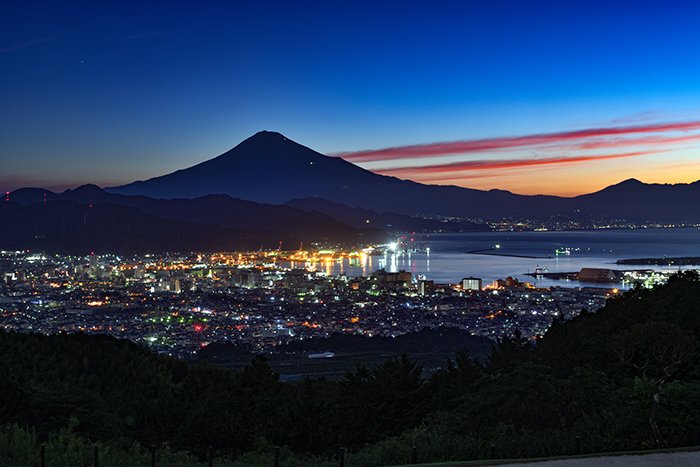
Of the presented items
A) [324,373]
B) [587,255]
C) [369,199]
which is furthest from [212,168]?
[324,373]

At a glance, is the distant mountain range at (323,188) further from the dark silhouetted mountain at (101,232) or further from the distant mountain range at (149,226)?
the dark silhouetted mountain at (101,232)

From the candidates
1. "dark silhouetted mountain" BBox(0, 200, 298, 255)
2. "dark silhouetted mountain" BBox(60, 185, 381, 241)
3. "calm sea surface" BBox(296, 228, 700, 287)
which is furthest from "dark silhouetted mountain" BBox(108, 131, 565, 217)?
"calm sea surface" BBox(296, 228, 700, 287)

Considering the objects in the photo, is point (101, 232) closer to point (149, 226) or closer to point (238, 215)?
point (149, 226)

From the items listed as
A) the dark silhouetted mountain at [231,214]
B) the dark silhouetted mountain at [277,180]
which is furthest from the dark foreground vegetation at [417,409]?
the dark silhouetted mountain at [277,180]

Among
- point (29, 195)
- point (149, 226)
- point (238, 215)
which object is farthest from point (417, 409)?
point (29, 195)

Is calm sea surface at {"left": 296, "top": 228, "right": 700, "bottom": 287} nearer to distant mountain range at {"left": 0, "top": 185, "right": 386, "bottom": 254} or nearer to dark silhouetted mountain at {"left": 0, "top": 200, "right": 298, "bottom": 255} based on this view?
dark silhouetted mountain at {"left": 0, "top": 200, "right": 298, "bottom": 255}

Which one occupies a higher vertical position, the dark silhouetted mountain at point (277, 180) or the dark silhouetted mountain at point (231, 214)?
the dark silhouetted mountain at point (277, 180)

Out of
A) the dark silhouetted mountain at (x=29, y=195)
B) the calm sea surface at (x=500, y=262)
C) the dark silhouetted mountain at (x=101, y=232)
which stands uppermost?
the dark silhouetted mountain at (x=29, y=195)
